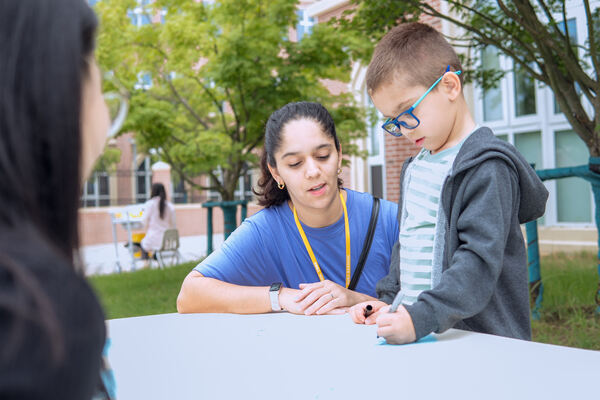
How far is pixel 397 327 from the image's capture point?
3.90 feet

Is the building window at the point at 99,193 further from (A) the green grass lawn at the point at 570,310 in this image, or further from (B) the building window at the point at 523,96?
(A) the green grass lawn at the point at 570,310

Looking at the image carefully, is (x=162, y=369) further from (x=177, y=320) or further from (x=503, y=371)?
(x=503, y=371)

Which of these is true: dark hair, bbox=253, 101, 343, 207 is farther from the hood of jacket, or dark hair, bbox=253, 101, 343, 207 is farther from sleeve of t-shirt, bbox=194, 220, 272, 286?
the hood of jacket

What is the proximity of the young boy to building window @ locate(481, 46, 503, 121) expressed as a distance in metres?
7.85

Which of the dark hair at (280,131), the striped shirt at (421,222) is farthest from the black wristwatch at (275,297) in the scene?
the dark hair at (280,131)

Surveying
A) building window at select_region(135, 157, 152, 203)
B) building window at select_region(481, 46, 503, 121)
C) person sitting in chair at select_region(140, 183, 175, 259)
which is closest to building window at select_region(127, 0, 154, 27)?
person sitting in chair at select_region(140, 183, 175, 259)

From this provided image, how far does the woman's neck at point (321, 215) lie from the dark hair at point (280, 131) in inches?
6.2

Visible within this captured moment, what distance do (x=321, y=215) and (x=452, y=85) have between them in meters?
0.87

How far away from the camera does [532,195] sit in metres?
1.35

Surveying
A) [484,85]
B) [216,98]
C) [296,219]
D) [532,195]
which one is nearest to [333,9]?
[216,98]

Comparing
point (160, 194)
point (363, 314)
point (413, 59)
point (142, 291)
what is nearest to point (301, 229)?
point (363, 314)

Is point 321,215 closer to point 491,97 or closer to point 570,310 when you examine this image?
point 570,310

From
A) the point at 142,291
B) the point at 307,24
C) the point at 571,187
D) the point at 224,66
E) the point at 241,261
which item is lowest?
the point at 142,291

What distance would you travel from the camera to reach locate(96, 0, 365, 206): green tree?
704 centimetres
